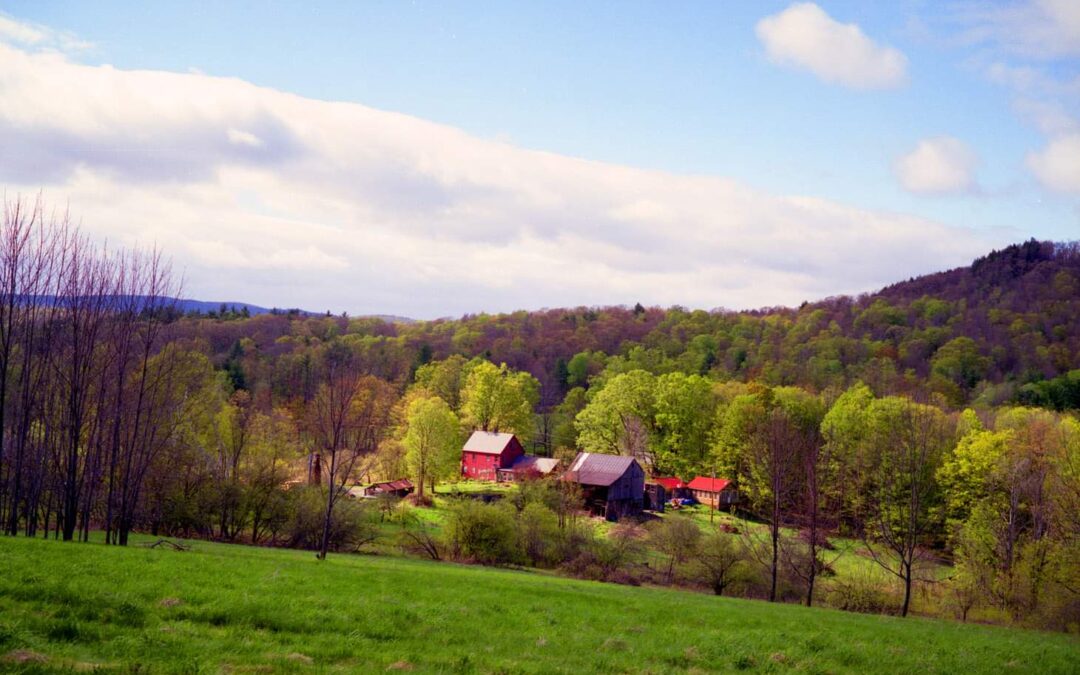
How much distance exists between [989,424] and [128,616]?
64316 millimetres

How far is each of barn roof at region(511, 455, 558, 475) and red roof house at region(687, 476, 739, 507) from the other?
13.5 metres

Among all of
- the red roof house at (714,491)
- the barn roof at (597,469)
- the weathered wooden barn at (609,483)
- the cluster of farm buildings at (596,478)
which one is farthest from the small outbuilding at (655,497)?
the barn roof at (597,469)

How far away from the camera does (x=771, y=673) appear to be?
1180 cm

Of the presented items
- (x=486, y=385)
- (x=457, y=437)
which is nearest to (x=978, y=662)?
(x=457, y=437)

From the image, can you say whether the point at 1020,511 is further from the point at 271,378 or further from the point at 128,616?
the point at 271,378

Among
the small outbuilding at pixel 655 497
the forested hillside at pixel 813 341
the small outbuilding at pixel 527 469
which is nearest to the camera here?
the small outbuilding at pixel 527 469

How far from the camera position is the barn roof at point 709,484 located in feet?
203

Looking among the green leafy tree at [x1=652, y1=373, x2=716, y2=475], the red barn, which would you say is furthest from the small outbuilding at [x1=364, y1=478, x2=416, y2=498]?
the green leafy tree at [x1=652, y1=373, x2=716, y2=475]

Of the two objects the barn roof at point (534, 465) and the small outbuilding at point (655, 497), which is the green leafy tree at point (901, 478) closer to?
the small outbuilding at point (655, 497)

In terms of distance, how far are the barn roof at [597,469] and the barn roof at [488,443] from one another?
1000 cm

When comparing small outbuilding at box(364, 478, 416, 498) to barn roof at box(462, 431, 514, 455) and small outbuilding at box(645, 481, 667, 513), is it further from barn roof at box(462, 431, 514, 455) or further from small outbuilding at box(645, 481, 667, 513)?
small outbuilding at box(645, 481, 667, 513)

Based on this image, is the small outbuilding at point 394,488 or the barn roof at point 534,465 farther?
the barn roof at point 534,465

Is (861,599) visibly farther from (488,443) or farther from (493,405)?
(493,405)

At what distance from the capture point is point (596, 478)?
54.6 m
